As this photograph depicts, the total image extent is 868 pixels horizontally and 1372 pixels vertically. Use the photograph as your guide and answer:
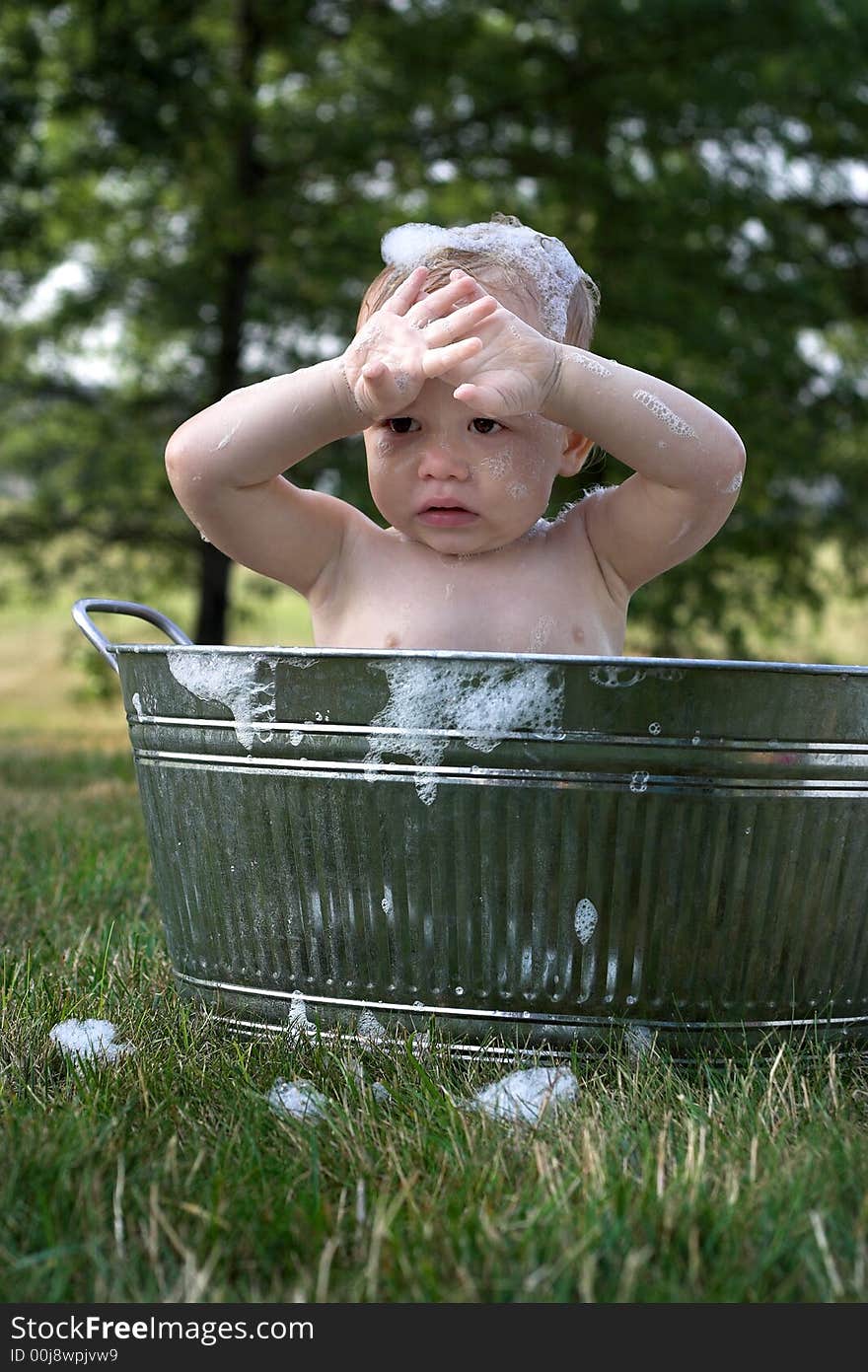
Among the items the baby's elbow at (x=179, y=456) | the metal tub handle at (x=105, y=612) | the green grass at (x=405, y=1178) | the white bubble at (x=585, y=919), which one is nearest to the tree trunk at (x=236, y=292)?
the metal tub handle at (x=105, y=612)

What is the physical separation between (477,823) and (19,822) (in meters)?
1.94

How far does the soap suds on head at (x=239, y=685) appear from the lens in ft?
5.06

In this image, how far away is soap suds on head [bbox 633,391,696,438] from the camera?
1.61 meters

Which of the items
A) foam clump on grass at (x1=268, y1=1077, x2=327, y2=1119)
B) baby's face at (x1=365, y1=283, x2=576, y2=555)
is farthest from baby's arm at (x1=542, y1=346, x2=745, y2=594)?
foam clump on grass at (x1=268, y1=1077, x2=327, y2=1119)

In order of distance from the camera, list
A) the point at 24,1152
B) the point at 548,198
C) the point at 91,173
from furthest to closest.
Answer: the point at 548,198, the point at 91,173, the point at 24,1152

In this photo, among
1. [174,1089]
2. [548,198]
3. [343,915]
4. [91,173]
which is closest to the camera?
[174,1089]

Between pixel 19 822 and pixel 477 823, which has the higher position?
pixel 477 823

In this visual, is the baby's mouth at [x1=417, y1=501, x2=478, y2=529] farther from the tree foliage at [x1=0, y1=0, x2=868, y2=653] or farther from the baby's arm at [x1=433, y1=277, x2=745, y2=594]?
the tree foliage at [x1=0, y1=0, x2=868, y2=653]

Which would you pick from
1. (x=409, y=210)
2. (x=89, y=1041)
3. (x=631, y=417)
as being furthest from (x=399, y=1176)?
A: (x=409, y=210)

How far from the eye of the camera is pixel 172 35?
6324mm

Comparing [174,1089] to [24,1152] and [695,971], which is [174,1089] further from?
[695,971]

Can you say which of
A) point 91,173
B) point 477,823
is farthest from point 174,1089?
point 91,173

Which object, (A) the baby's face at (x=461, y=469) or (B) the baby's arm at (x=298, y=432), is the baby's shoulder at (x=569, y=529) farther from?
(B) the baby's arm at (x=298, y=432)

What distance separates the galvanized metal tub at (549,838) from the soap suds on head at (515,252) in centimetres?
62
